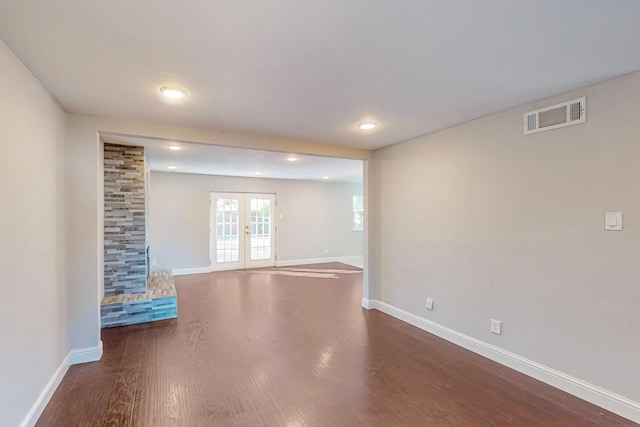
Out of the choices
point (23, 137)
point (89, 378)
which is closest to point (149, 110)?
point (23, 137)

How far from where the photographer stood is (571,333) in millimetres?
2344

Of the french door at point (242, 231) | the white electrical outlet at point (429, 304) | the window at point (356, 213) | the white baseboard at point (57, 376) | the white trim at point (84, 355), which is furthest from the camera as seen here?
the window at point (356, 213)

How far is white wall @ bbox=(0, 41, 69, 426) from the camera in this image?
5.56ft

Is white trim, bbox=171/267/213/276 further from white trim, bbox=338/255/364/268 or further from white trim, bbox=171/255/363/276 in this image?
white trim, bbox=338/255/364/268

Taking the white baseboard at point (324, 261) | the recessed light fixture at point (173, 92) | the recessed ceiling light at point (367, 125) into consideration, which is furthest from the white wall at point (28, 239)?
the white baseboard at point (324, 261)

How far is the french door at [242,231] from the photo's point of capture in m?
7.26

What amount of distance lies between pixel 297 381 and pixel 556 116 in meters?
3.02

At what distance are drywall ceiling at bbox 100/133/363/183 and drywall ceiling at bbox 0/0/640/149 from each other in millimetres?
1406

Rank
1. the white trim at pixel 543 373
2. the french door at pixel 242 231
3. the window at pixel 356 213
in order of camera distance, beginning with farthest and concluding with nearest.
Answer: the window at pixel 356 213 < the french door at pixel 242 231 < the white trim at pixel 543 373

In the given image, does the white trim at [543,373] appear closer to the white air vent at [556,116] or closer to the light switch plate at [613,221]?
the light switch plate at [613,221]

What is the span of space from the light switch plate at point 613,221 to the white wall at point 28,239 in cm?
382

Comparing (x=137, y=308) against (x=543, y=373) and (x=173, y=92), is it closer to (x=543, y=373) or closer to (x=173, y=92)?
(x=173, y=92)

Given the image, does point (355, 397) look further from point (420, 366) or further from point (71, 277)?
point (71, 277)

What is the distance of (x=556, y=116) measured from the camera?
2430 millimetres
